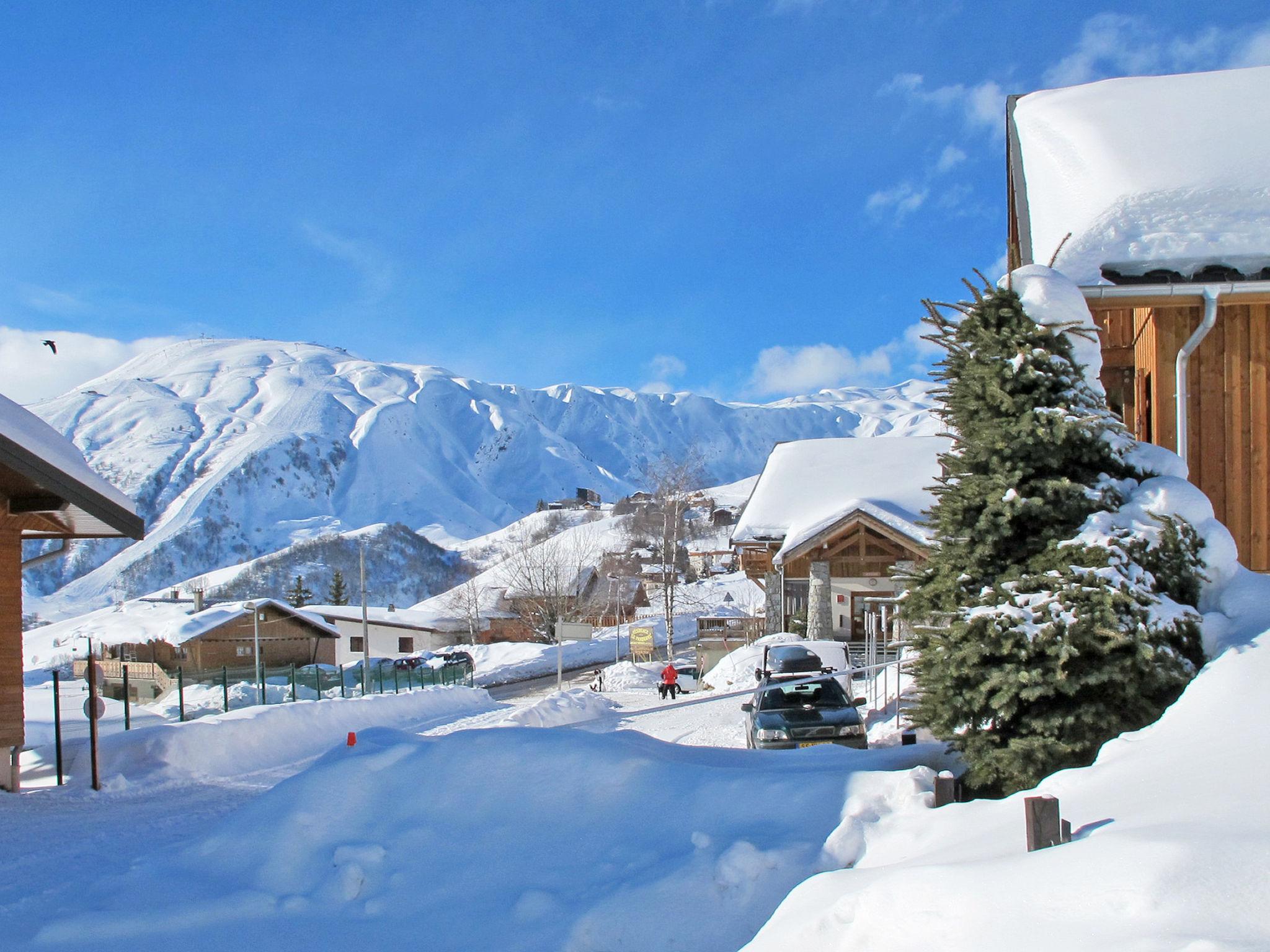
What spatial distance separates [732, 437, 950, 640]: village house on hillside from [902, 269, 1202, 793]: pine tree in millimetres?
15959

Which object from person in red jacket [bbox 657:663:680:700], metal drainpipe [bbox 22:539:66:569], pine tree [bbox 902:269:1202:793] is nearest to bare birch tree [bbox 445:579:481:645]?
person in red jacket [bbox 657:663:680:700]

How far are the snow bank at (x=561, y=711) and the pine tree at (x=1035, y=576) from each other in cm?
1477

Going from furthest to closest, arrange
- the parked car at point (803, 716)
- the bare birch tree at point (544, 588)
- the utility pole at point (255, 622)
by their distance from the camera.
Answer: the bare birch tree at point (544, 588)
the utility pole at point (255, 622)
the parked car at point (803, 716)

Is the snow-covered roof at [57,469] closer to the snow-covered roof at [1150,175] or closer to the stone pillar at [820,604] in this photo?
the snow-covered roof at [1150,175]

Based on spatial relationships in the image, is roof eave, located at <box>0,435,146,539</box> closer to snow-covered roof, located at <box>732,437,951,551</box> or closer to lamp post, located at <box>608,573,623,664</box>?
snow-covered roof, located at <box>732,437,951,551</box>

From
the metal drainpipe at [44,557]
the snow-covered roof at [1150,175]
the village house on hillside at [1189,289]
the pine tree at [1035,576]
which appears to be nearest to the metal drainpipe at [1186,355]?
the village house on hillside at [1189,289]

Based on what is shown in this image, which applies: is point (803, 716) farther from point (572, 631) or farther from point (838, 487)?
point (838, 487)

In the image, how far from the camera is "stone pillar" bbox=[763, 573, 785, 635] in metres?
33.7

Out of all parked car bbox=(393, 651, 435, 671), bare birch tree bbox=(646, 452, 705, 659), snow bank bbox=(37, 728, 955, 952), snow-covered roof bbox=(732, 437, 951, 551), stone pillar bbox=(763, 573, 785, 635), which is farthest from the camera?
parked car bbox=(393, 651, 435, 671)

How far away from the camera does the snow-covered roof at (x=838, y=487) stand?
27.1 meters

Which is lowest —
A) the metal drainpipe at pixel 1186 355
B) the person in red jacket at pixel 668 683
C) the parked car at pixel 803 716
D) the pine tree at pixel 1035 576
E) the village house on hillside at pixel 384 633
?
the village house on hillside at pixel 384 633

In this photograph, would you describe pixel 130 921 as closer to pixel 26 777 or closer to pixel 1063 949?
pixel 1063 949

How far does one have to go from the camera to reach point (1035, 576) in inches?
296

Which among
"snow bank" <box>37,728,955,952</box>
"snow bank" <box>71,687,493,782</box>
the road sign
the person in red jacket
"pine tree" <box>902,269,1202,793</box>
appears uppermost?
"pine tree" <box>902,269,1202,793</box>
